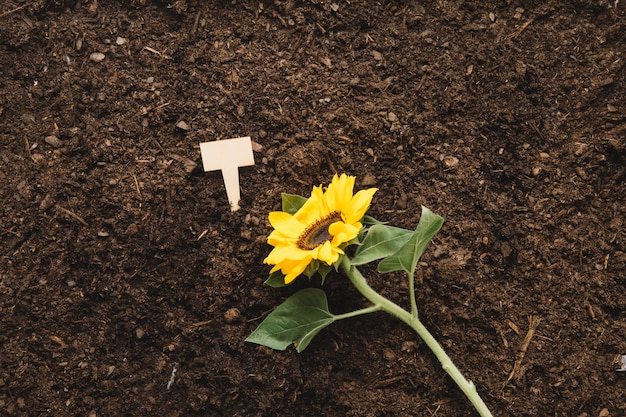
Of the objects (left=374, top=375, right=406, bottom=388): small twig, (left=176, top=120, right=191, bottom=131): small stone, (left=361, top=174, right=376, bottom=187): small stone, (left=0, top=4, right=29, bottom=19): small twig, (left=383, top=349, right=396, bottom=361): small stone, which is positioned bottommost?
(left=374, top=375, right=406, bottom=388): small twig

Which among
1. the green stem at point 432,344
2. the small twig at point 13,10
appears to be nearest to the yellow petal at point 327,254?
the green stem at point 432,344

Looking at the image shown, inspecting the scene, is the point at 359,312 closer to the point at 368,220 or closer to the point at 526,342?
the point at 368,220

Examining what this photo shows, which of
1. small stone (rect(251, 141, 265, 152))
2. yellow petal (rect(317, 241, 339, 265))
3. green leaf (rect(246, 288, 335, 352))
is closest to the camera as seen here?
yellow petal (rect(317, 241, 339, 265))

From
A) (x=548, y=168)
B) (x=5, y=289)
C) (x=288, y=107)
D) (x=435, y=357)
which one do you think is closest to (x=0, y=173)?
(x=5, y=289)

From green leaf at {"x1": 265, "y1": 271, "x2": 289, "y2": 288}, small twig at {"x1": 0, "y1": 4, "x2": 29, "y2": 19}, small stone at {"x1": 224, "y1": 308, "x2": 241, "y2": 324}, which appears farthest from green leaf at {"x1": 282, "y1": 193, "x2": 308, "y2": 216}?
small twig at {"x1": 0, "y1": 4, "x2": 29, "y2": 19}

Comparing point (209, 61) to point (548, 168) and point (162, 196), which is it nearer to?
point (162, 196)

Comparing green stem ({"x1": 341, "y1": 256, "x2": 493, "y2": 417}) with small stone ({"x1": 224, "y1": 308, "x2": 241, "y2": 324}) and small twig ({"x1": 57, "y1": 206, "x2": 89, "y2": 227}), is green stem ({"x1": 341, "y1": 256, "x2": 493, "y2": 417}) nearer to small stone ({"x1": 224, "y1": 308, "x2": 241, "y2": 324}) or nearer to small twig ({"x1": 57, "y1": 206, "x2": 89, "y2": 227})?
small stone ({"x1": 224, "y1": 308, "x2": 241, "y2": 324})

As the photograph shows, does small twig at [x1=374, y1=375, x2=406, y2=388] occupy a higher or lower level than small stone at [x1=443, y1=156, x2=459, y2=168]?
lower
